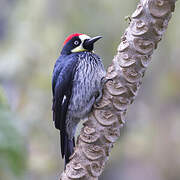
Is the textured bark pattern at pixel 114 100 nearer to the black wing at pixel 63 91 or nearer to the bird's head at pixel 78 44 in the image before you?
the black wing at pixel 63 91

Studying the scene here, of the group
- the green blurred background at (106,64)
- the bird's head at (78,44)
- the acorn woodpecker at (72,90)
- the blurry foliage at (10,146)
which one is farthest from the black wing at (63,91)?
the green blurred background at (106,64)

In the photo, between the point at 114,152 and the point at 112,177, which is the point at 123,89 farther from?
the point at 112,177

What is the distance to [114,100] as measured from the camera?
9.05ft

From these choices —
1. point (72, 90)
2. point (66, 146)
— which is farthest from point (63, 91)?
point (66, 146)

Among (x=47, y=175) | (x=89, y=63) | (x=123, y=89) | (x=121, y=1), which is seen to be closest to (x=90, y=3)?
(x=121, y=1)

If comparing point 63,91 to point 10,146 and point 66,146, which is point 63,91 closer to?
point 66,146

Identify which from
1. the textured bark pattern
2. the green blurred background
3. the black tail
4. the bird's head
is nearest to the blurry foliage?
the textured bark pattern

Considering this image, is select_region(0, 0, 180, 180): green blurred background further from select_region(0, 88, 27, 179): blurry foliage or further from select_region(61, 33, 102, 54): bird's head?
select_region(0, 88, 27, 179): blurry foliage

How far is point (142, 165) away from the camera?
7184 millimetres

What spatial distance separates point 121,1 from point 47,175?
2.92m

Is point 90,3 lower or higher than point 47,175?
higher

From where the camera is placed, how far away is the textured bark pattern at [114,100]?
2.63 meters

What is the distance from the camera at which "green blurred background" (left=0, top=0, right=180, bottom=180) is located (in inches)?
232

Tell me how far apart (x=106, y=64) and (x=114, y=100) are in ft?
10.8
